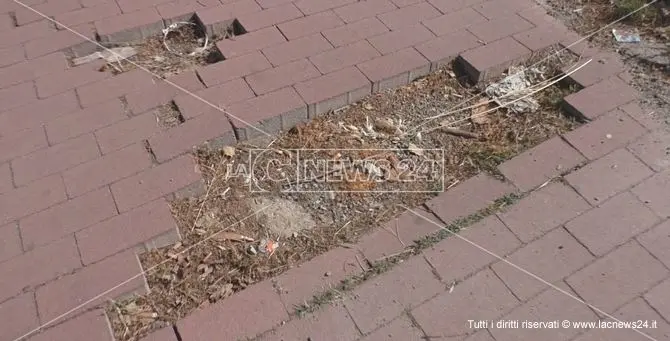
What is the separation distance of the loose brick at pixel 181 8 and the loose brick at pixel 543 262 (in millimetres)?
2091

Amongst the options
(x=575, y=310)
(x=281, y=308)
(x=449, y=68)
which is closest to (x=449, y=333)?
(x=575, y=310)

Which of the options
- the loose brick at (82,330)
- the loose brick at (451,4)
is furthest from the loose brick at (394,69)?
the loose brick at (82,330)

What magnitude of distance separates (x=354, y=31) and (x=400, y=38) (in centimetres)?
25

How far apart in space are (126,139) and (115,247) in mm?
566

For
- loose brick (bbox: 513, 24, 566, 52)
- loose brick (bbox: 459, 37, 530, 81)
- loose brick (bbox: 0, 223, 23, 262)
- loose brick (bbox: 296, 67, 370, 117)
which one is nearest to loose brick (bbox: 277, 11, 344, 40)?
loose brick (bbox: 296, 67, 370, 117)

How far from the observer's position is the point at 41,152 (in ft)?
7.77

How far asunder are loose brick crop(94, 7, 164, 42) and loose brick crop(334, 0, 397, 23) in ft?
3.24

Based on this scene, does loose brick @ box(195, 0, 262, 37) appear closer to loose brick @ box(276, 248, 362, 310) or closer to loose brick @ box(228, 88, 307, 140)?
loose brick @ box(228, 88, 307, 140)

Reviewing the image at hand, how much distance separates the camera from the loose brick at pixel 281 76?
8.57 feet

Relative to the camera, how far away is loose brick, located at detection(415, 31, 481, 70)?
→ 2.76m

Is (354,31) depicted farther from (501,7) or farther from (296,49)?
(501,7)

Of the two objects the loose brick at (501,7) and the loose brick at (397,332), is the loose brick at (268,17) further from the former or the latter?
the loose brick at (397,332)

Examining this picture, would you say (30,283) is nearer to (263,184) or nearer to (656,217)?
(263,184)

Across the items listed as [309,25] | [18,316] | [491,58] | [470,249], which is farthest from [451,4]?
[18,316]
